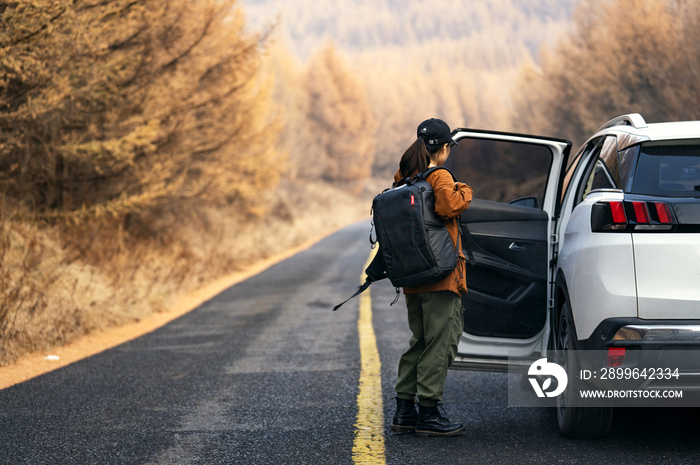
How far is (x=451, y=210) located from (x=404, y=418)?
1339 millimetres

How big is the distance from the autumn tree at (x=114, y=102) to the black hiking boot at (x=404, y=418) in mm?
4757

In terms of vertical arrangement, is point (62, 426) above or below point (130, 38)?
below

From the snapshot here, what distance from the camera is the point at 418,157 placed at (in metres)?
4.08

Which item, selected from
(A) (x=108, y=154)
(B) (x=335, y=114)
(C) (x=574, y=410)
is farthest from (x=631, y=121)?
(B) (x=335, y=114)

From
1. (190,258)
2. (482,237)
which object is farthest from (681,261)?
(190,258)

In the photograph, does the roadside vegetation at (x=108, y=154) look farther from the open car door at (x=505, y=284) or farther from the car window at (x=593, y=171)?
the car window at (x=593, y=171)

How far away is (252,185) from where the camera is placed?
1881cm

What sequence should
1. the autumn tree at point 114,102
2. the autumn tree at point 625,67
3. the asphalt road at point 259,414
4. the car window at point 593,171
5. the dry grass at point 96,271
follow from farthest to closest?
the autumn tree at point 625,67, the dry grass at point 96,271, the autumn tree at point 114,102, the car window at point 593,171, the asphalt road at point 259,414

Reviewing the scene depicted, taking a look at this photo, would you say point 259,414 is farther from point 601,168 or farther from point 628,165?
point 628,165

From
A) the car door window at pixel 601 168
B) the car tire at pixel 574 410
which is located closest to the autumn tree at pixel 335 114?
the car door window at pixel 601 168

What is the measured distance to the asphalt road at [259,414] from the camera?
3859 millimetres

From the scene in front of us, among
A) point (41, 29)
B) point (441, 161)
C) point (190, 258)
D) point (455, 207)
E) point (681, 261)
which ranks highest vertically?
point (41, 29)

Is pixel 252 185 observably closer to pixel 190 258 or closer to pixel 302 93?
pixel 190 258

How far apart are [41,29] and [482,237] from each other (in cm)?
485
